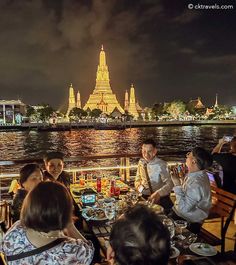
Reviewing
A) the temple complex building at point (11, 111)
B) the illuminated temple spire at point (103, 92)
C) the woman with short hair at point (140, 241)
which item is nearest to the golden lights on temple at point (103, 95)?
the illuminated temple spire at point (103, 92)

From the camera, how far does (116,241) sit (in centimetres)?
149

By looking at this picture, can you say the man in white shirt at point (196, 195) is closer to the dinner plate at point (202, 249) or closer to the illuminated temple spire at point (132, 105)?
the dinner plate at point (202, 249)

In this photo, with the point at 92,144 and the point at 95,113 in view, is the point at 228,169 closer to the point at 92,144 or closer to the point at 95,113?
the point at 92,144

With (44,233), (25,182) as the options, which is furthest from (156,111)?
(44,233)

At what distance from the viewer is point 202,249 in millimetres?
2438

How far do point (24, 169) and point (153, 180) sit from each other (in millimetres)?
1854

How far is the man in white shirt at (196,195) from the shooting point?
3.41m

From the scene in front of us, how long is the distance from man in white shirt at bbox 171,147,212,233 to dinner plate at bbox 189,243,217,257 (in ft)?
3.05

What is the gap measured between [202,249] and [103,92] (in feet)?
363

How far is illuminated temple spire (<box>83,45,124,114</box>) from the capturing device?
112 m

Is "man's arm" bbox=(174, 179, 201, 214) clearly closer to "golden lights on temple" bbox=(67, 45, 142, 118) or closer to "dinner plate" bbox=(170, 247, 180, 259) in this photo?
"dinner plate" bbox=(170, 247, 180, 259)

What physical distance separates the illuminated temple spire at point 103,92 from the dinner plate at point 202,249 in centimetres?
10885

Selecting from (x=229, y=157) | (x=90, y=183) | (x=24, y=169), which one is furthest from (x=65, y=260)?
(x=229, y=157)

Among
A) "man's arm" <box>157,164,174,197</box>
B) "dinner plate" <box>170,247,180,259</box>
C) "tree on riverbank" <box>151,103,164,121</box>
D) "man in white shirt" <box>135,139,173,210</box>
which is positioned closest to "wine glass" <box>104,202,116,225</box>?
"dinner plate" <box>170,247,180,259</box>
